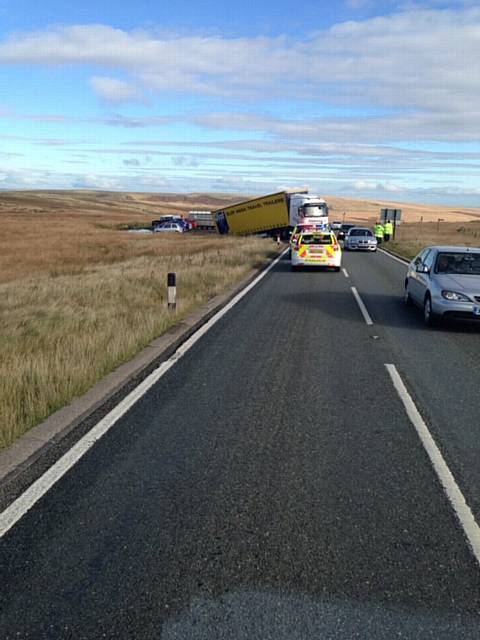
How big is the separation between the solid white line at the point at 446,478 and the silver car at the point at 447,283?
4.35 metres

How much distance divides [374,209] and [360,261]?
533 feet

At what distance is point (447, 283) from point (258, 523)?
8651mm

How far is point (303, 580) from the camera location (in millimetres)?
3561

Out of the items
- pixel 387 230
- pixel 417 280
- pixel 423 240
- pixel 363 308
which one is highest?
pixel 417 280

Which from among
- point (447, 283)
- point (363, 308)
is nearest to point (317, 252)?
point (363, 308)

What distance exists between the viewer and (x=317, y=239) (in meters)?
22.6

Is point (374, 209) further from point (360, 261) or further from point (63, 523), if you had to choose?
point (63, 523)

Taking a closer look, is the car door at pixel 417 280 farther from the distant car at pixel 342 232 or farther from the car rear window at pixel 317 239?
the distant car at pixel 342 232

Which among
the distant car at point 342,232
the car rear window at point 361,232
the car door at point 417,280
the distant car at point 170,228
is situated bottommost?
the distant car at point 170,228

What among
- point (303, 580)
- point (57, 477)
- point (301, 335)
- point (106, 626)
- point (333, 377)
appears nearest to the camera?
point (106, 626)

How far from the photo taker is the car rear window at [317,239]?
73.6 ft

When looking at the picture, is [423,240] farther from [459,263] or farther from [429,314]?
[429,314]

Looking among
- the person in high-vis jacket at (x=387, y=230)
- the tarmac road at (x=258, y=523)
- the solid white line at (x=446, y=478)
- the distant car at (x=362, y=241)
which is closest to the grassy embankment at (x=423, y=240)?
the person in high-vis jacket at (x=387, y=230)

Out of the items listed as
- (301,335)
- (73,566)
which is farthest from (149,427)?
(301,335)
